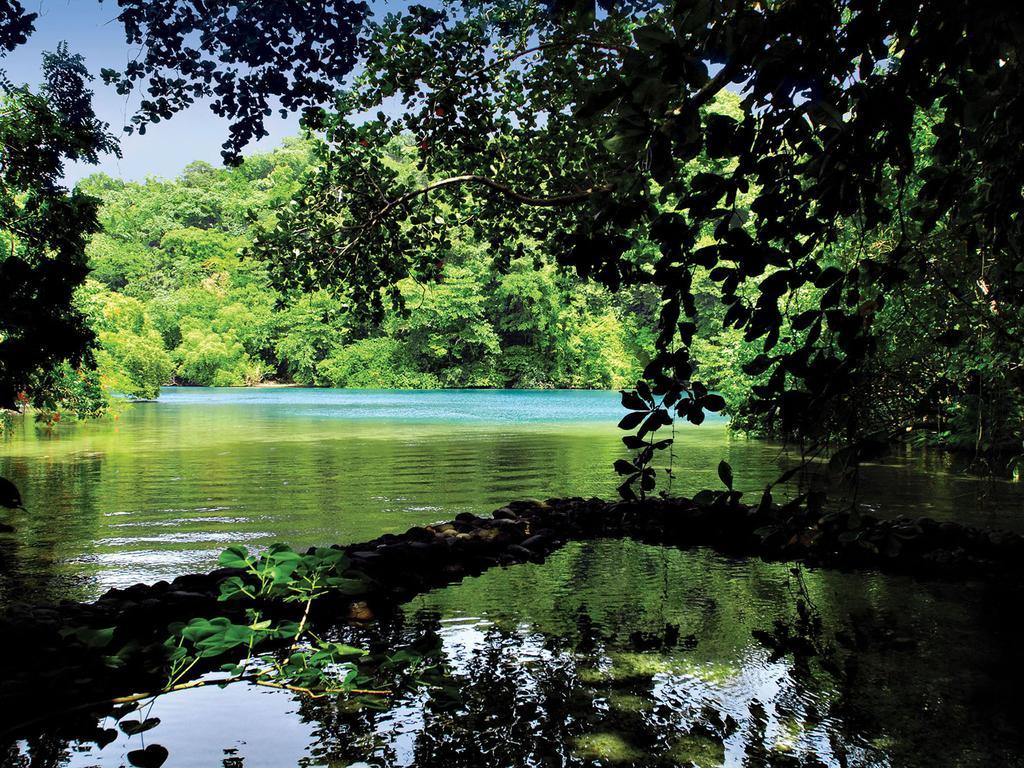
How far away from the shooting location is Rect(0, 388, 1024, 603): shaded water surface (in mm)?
6625

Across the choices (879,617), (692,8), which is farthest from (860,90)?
(879,617)

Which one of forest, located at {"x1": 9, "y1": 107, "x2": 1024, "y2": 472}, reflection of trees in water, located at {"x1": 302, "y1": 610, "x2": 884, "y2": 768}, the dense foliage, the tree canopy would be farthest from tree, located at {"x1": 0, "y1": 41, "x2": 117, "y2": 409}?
the dense foliage

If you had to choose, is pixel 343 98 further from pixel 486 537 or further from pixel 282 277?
pixel 486 537

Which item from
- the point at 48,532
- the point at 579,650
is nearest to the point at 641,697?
the point at 579,650

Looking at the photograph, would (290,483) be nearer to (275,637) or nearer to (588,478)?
(588,478)

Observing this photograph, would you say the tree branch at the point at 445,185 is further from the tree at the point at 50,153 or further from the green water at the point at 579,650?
the green water at the point at 579,650

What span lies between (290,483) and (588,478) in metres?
4.07

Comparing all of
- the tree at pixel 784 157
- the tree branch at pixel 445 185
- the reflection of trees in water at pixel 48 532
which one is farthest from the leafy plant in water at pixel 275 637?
the tree branch at pixel 445 185

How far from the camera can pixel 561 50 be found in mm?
6820

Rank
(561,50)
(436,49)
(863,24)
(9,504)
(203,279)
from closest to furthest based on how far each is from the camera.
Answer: (9,504) < (863,24) < (436,49) < (561,50) < (203,279)

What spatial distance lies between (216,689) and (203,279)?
53.2 metres

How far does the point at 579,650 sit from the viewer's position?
3.88 meters

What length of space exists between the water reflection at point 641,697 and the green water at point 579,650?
1 cm

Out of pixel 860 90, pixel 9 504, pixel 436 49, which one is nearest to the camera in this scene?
pixel 9 504
